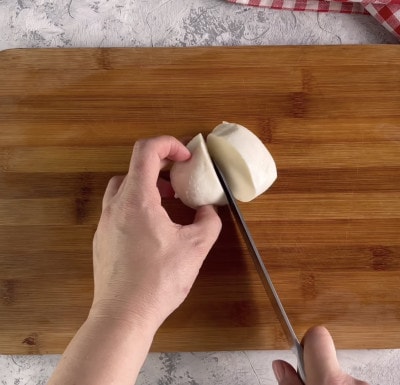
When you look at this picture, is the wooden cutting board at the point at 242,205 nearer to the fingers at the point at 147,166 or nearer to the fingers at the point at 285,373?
the fingers at the point at 285,373

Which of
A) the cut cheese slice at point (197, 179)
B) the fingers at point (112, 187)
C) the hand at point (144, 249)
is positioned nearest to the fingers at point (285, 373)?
the hand at point (144, 249)

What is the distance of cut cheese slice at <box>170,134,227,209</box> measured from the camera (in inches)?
48.3

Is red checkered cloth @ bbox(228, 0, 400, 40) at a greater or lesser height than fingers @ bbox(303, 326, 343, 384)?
greater

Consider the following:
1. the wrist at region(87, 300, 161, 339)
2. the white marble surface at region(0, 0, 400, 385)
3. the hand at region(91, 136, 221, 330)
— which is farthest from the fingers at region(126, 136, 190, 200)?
the white marble surface at region(0, 0, 400, 385)

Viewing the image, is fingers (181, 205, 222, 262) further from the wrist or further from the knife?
the wrist

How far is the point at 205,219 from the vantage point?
124 centimetres

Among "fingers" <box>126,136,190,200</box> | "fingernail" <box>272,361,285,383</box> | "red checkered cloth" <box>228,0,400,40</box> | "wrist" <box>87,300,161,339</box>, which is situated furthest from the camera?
"red checkered cloth" <box>228,0,400,40</box>

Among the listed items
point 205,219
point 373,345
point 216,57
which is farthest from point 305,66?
point 373,345

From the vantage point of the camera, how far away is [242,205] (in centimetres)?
137

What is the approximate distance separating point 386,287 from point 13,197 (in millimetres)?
1032

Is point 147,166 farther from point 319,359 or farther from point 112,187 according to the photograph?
point 319,359

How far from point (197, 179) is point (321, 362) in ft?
1.66

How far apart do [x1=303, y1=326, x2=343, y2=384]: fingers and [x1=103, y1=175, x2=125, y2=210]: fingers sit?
22.9 inches

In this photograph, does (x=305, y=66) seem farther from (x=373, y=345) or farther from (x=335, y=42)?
(x=373, y=345)
